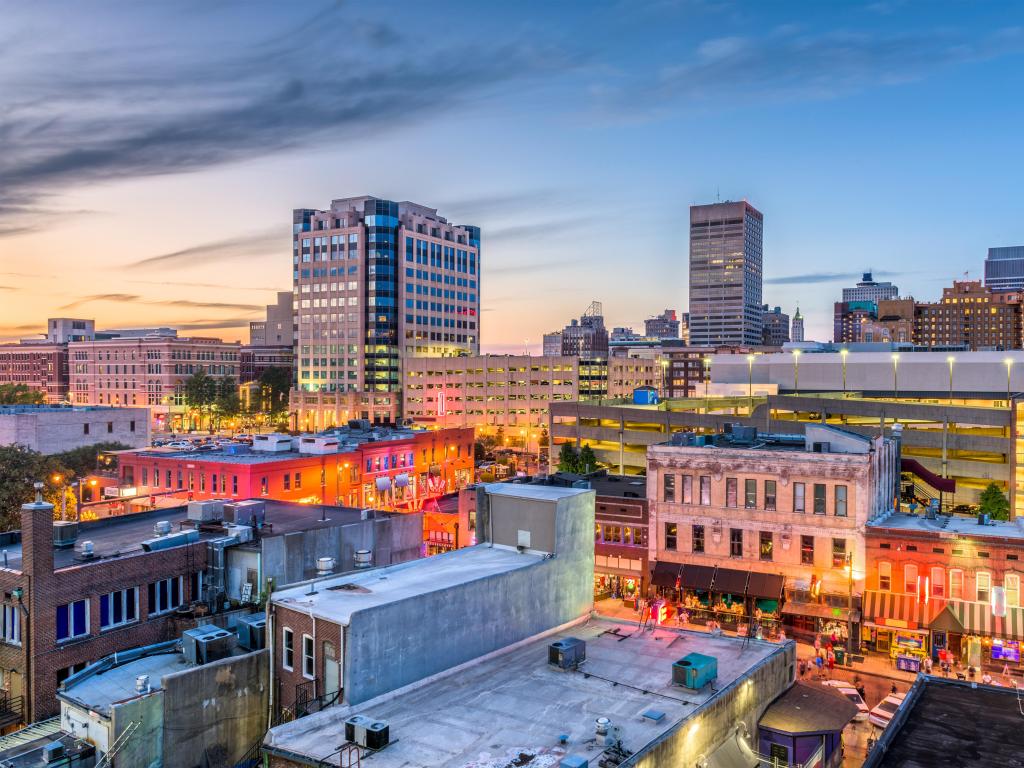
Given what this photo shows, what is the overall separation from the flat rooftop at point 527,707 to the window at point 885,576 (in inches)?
775

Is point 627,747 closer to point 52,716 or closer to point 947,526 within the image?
point 52,716

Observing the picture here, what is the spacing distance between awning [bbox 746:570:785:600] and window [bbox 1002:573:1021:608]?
11888mm

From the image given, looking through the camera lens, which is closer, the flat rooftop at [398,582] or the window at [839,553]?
the flat rooftop at [398,582]

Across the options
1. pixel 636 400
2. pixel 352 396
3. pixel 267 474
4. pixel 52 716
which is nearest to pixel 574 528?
pixel 52 716

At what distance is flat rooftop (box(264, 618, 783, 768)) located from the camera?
21.2 m

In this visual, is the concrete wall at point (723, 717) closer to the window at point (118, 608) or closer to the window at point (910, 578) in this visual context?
the window at point (910, 578)

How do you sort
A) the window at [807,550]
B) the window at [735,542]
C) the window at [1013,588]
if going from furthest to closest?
1. the window at [735,542]
2. the window at [807,550]
3. the window at [1013,588]

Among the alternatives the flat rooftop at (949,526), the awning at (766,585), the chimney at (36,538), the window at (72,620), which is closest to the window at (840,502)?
the flat rooftop at (949,526)

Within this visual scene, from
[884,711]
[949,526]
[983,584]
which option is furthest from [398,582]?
[949,526]

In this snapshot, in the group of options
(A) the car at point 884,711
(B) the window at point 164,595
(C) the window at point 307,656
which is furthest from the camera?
(B) the window at point 164,595

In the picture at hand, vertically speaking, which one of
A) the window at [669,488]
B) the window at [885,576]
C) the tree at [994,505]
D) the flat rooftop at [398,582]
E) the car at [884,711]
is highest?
the flat rooftop at [398,582]

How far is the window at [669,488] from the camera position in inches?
2181

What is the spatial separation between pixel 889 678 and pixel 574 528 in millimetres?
22024

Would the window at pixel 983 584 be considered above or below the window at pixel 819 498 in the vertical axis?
below
